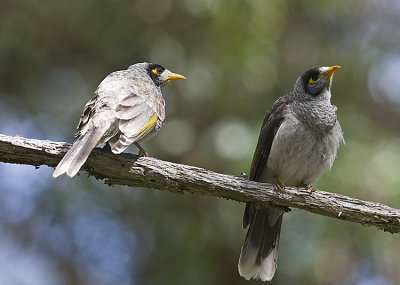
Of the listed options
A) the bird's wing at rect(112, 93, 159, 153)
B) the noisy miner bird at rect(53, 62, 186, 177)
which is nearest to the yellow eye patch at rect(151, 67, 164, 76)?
the noisy miner bird at rect(53, 62, 186, 177)

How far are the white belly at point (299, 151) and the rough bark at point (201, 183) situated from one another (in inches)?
27.4

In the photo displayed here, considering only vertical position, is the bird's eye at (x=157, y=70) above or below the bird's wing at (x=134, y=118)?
above

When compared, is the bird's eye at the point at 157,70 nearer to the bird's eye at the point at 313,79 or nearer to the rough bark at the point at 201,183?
the bird's eye at the point at 313,79

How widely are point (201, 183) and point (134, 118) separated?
0.85 metres

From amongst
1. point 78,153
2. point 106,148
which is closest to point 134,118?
point 106,148

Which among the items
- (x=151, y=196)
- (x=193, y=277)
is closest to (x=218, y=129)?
(x=151, y=196)

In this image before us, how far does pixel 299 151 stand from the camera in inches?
197

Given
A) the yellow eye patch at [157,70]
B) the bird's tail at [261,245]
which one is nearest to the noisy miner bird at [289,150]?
the bird's tail at [261,245]

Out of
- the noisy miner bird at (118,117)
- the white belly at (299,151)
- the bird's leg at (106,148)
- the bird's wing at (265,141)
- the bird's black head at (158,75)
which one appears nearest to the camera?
the noisy miner bird at (118,117)

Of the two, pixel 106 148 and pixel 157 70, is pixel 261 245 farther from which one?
pixel 157 70

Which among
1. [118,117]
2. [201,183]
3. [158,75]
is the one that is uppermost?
[158,75]

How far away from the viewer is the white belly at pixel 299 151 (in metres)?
4.99

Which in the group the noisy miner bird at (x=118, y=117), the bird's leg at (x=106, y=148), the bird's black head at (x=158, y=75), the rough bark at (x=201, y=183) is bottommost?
the rough bark at (x=201, y=183)

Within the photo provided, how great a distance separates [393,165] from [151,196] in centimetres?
294
